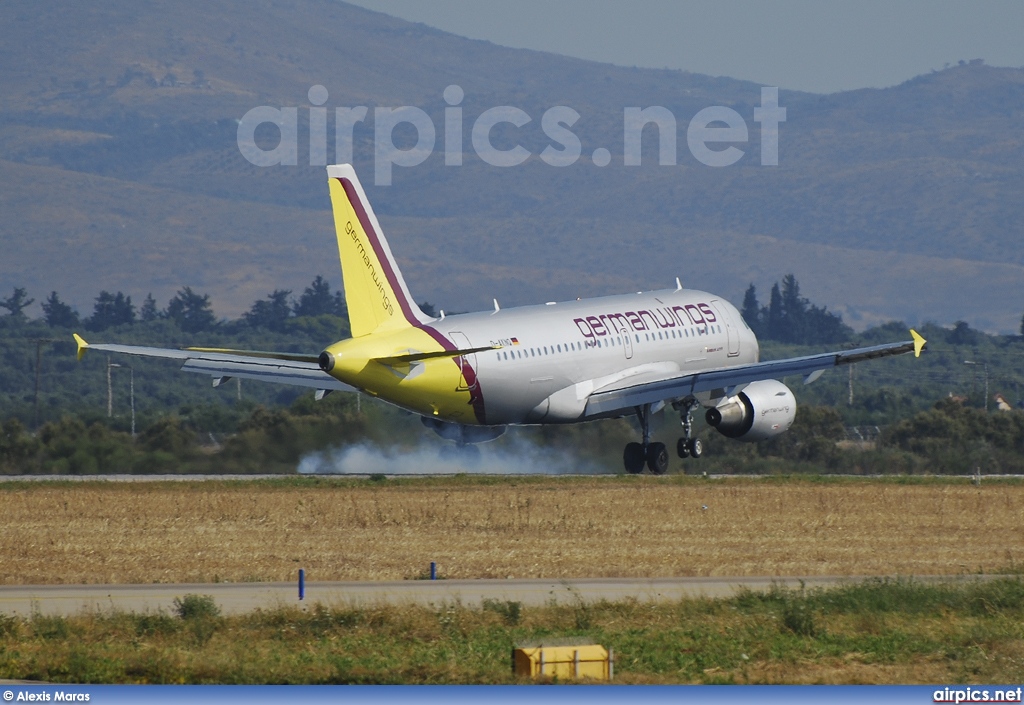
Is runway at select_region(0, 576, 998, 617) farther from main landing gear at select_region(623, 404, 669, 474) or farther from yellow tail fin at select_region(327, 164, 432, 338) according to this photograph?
main landing gear at select_region(623, 404, 669, 474)

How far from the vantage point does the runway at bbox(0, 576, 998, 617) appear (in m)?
29.8

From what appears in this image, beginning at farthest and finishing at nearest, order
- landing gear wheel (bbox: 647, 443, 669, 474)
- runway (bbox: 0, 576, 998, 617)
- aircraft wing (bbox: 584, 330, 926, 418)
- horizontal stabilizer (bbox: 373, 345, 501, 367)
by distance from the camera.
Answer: landing gear wheel (bbox: 647, 443, 669, 474)
aircraft wing (bbox: 584, 330, 926, 418)
horizontal stabilizer (bbox: 373, 345, 501, 367)
runway (bbox: 0, 576, 998, 617)

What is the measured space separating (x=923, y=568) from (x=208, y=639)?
15.4 meters

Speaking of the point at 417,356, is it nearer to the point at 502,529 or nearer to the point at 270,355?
the point at 270,355

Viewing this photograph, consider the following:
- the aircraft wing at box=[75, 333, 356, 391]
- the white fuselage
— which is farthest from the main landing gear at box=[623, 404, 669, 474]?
the aircraft wing at box=[75, 333, 356, 391]

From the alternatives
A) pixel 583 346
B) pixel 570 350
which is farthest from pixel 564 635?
pixel 583 346

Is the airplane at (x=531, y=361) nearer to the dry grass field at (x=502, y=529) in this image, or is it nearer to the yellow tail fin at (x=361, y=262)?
the yellow tail fin at (x=361, y=262)

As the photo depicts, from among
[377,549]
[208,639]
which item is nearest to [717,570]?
[377,549]

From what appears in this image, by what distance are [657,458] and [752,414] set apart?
339 centimetres

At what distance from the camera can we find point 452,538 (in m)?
42.0

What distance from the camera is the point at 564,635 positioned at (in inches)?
1038

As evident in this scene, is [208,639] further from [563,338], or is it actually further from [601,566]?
[563,338]

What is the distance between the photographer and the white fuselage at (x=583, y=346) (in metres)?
53.3

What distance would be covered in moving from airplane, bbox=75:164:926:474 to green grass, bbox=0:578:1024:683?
19.8 m
